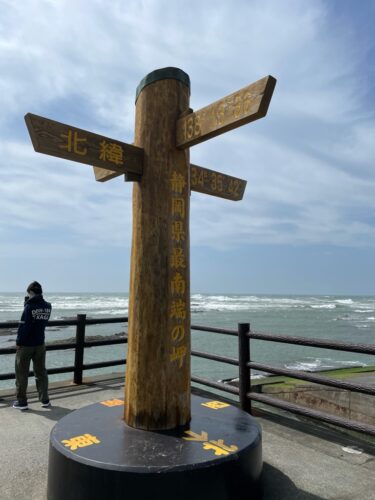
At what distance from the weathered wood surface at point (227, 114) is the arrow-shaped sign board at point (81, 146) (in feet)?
1.38

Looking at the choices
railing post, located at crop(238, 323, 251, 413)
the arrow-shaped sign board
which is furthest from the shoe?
the arrow-shaped sign board

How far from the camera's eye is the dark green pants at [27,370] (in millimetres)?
4840

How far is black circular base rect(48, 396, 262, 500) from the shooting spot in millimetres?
2322

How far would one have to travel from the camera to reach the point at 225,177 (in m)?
4.14

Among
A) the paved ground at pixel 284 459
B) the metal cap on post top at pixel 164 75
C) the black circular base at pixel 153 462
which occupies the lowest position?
the paved ground at pixel 284 459

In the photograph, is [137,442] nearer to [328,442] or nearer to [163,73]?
[328,442]

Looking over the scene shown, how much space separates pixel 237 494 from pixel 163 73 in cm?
315

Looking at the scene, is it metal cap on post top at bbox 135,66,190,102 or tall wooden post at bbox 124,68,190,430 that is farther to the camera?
metal cap on post top at bbox 135,66,190,102

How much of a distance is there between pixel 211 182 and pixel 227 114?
126 cm

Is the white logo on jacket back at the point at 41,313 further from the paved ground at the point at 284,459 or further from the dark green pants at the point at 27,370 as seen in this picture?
the paved ground at the point at 284,459

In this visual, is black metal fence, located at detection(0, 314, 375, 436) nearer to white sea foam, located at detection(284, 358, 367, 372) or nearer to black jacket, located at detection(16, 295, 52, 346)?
black jacket, located at detection(16, 295, 52, 346)

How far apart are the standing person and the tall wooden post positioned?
89.9 inches

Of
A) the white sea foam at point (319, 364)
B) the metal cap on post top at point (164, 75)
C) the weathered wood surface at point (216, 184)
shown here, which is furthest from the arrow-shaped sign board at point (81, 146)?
the white sea foam at point (319, 364)

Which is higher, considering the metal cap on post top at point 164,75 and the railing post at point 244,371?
the metal cap on post top at point 164,75
